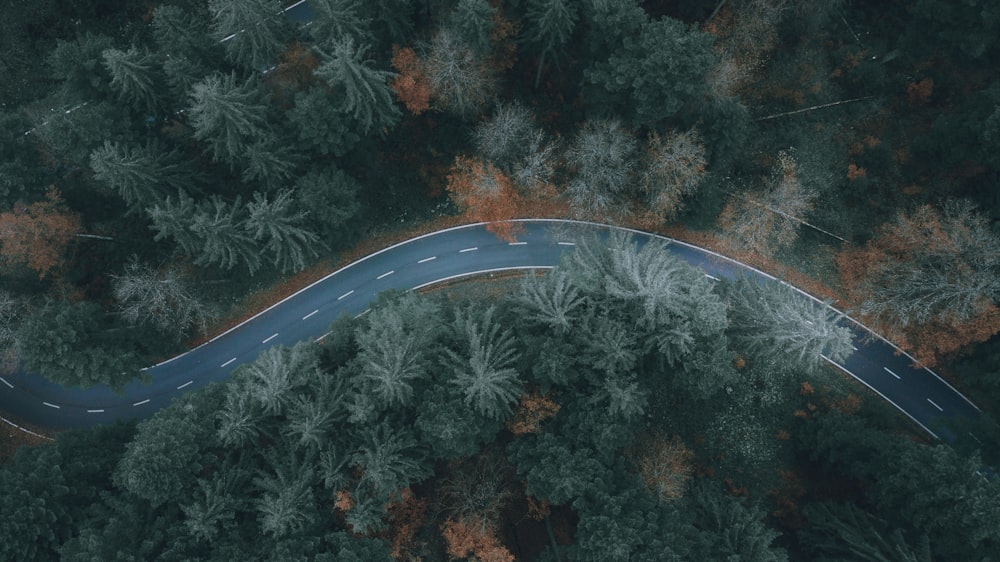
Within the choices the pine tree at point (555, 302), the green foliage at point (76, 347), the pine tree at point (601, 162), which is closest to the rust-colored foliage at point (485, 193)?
the pine tree at point (601, 162)

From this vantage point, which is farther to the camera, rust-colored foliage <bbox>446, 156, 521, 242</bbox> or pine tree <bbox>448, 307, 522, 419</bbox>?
rust-colored foliage <bbox>446, 156, 521, 242</bbox>

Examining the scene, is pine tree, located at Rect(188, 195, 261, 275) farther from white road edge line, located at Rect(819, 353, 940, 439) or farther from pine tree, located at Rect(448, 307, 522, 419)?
white road edge line, located at Rect(819, 353, 940, 439)

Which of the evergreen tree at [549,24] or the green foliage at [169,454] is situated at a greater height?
the evergreen tree at [549,24]

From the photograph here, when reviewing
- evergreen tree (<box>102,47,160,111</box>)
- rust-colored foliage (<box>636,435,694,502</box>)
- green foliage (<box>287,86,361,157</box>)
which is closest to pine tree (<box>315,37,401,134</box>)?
green foliage (<box>287,86,361,157</box>)

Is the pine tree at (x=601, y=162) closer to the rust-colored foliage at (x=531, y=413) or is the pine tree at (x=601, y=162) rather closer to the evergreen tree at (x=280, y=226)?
the rust-colored foliage at (x=531, y=413)

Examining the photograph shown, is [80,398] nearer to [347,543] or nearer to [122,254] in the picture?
[122,254]

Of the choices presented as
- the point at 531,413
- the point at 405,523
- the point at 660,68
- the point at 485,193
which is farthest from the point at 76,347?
the point at 660,68

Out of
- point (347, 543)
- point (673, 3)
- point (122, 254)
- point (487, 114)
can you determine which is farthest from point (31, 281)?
point (673, 3)
